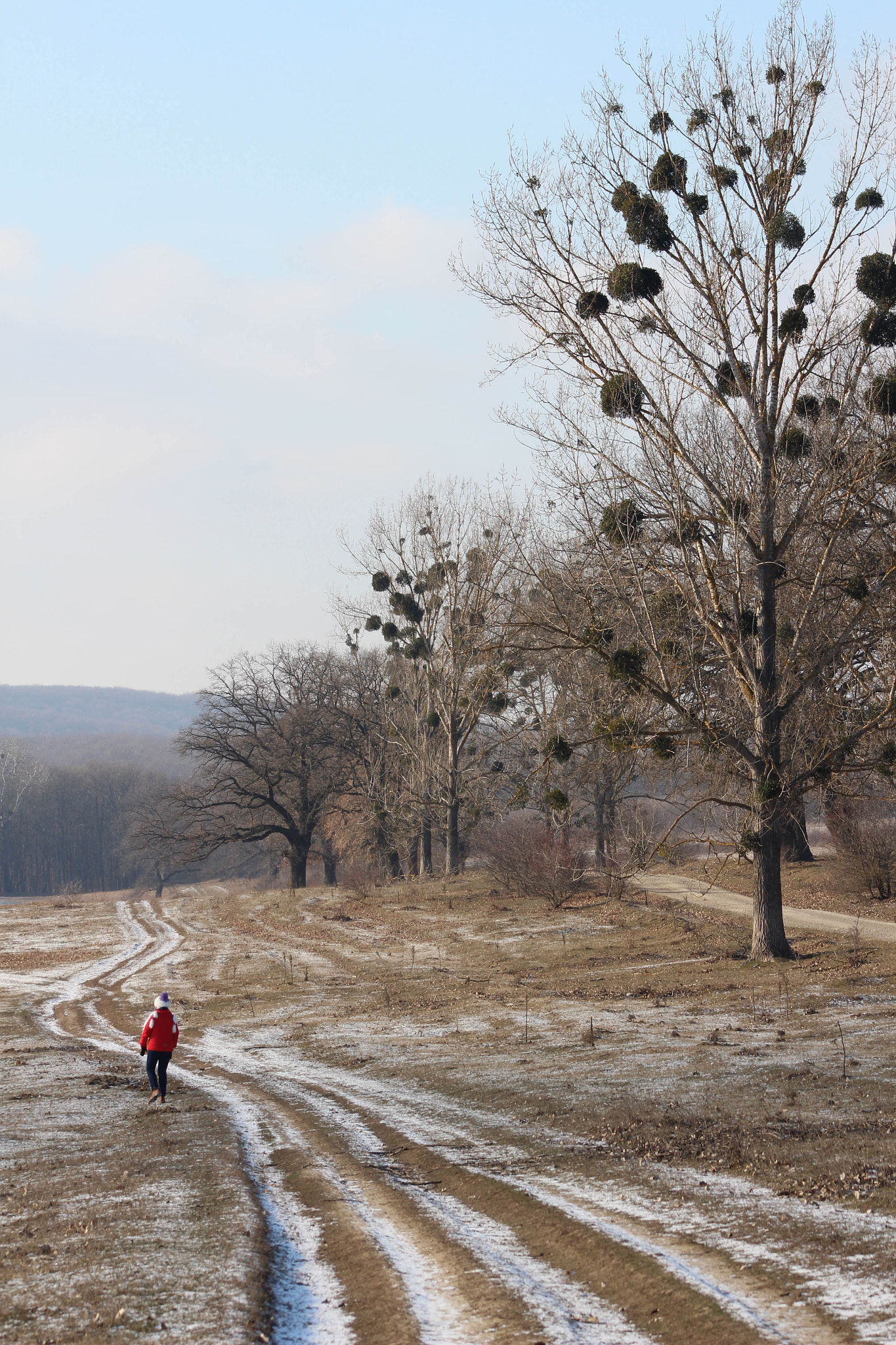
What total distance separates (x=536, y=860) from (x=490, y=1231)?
2761 centimetres

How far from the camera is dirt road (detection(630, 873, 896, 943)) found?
75.0ft

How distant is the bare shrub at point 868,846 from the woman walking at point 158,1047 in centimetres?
1964

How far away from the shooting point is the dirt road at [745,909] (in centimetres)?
2286

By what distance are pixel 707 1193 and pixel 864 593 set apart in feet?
42.2

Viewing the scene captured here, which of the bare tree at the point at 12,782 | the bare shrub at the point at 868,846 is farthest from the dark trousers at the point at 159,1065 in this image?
the bare tree at the point at 12,782

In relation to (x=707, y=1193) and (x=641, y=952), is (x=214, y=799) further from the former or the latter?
(x=707, y=1193)

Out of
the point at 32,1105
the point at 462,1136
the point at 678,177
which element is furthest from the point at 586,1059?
the point at 678,177

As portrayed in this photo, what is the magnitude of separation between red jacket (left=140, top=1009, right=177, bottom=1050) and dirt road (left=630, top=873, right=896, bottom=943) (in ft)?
33.5

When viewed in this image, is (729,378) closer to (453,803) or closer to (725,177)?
(725,177)

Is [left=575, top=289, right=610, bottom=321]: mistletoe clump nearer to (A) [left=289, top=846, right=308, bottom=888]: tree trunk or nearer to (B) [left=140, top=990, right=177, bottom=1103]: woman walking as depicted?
(B) [left=140, top=990, right=177, bottom=1103]: woman walking

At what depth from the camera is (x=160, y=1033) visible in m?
12.0

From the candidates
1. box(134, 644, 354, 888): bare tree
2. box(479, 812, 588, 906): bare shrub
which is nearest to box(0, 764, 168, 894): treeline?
box(134, 644, 354, 888): bare tree

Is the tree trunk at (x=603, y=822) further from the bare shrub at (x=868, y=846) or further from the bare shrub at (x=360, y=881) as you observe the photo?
the bare shrub at (x=360, y=881)

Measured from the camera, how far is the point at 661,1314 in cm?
529
